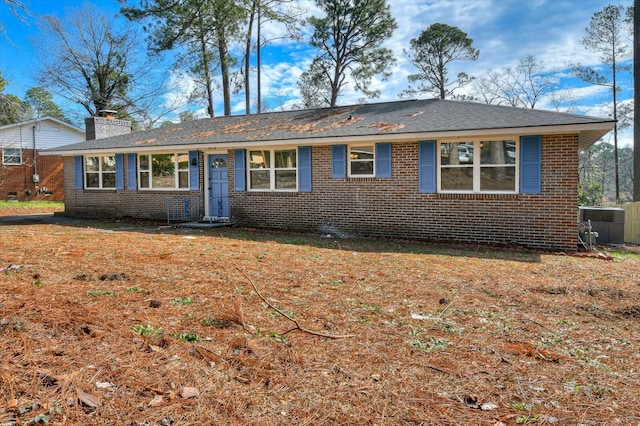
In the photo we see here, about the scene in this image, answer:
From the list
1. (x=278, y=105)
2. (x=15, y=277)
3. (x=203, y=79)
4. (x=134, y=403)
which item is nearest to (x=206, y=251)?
(x=15, y=277)

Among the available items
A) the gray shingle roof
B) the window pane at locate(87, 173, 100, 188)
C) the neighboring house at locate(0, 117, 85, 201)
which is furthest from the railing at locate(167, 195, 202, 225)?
the neighboring house at locate(0, 117, 85, 201)

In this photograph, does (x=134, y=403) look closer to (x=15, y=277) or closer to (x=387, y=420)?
(x=387, y=420)

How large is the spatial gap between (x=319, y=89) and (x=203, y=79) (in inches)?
312

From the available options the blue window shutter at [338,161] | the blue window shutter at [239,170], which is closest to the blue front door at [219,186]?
the blue window shutter at [239,170]

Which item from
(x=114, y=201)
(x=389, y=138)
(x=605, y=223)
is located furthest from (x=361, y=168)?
(x=114, y=201)

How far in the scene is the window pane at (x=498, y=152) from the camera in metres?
10.1

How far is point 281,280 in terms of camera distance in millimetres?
6047

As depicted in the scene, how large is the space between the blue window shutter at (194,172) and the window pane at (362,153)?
5513 millimetres

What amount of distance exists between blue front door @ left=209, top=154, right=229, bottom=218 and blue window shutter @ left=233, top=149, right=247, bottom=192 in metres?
0.48

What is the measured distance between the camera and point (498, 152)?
33.6 feet

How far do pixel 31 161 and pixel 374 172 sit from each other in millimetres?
22885

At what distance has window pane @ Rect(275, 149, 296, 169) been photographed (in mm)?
12641

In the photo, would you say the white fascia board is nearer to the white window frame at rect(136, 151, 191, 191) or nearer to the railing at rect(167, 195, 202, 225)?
the white window frame at rect(136, 151, 191, 191)

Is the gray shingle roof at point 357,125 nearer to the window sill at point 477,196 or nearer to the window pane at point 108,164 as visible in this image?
the window pane at point 108,164
